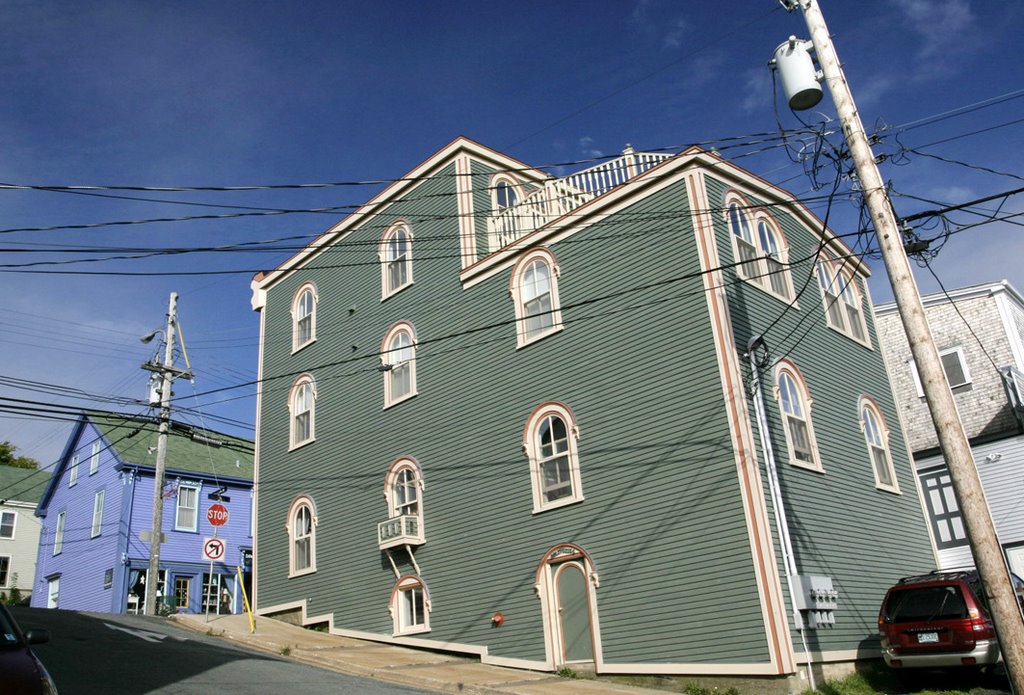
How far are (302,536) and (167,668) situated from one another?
9.98 m

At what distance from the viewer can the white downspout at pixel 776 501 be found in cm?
1396

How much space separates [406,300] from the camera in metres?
22.4

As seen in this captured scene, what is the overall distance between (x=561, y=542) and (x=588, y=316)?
450 cm

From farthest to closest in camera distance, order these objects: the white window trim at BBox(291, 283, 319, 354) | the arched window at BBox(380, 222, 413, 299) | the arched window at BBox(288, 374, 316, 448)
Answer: the white window trim at BBox(291, 283, 319, 354)
the arched window at BBox(288, 374, 316, 448)
the arched window at BBox(380, 222, 413, 299)

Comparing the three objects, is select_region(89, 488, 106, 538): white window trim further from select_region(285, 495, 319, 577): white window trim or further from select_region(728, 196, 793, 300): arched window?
select_region(728, 196, 793, 300): arched window

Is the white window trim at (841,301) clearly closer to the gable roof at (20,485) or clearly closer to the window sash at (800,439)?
the window sash at (800,439)

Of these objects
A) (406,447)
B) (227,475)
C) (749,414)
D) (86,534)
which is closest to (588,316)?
(749,414)

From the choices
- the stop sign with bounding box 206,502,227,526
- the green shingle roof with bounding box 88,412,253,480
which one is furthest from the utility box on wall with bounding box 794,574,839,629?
the green shingle roof with bounding box 88,412,253,480

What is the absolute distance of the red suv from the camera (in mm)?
12898

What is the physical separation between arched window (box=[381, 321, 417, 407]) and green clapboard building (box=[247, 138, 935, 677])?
58 millimetres

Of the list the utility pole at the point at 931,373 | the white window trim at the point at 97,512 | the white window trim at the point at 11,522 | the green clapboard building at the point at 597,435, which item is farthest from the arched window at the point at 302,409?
the white window trim at the point at 11,522

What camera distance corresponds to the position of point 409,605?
65.9ft

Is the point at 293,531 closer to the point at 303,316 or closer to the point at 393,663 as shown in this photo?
the point at 303,316

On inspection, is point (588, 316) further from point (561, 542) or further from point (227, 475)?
point (227, 475)
